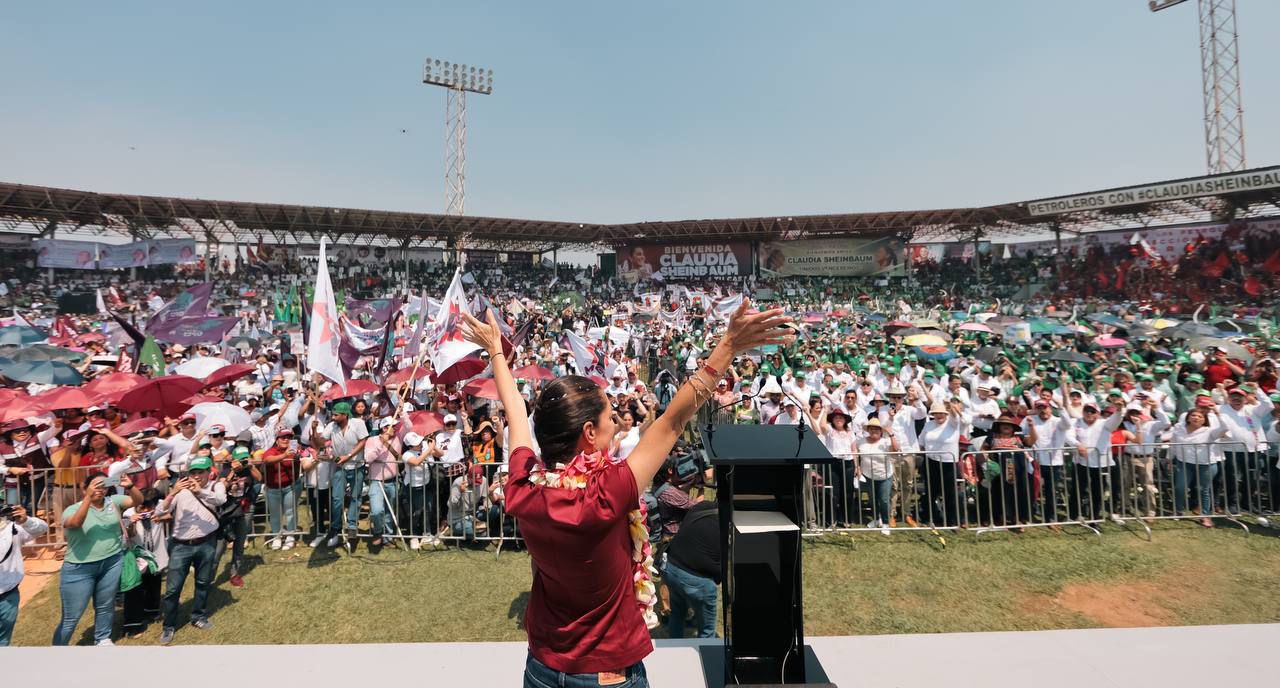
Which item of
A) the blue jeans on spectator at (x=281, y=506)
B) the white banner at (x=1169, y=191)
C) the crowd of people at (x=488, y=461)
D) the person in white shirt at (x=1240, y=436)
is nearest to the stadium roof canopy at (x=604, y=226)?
the white banner at (x=1169, y=191)

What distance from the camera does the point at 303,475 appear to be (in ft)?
22.8

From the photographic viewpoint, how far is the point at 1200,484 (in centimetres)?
682

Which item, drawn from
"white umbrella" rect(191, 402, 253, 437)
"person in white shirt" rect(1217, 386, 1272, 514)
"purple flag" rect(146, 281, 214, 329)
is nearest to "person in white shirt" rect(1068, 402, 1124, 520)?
"person in white shirt" rect(1217, 386, 1272, 514)

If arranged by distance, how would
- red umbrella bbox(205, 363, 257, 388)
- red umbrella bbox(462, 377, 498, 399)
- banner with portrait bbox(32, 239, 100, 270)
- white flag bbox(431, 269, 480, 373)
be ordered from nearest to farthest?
1. red umbrella bbox(462, 377, 498, 399)
2. white flag bbox(431, 269, 480, 373)
3. red umbrella bbox(205, 363, 257, 388)
4. banner with portrait bbox(32, 239, 100, 270)

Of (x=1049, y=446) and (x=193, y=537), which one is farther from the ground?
(x=1049, y=446)

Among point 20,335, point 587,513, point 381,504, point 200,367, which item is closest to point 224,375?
point 200,367

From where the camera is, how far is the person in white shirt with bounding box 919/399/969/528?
22.2ft

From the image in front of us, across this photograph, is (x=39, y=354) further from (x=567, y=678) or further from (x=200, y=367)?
(x=567, y=678)

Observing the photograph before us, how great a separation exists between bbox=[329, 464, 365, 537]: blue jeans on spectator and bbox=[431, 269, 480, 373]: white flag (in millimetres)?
2338

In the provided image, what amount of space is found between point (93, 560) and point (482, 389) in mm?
4775

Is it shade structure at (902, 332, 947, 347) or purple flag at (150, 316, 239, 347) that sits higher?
purple flag at (150, 316, 239, 347)

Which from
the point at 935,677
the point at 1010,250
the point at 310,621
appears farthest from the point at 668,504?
the point at 1010,250

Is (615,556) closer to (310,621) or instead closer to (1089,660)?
(1089,660)

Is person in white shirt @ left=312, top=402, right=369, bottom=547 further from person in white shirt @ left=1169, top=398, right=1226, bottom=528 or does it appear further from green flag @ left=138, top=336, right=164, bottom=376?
person in white shirt @ left=1169, top=398, right=1226, bottom=528
